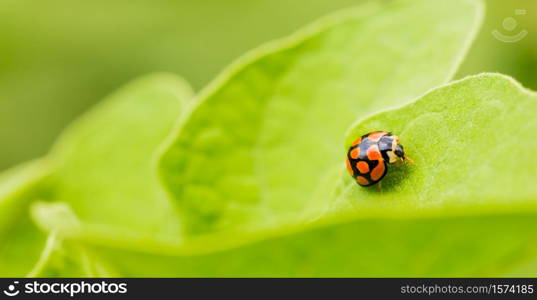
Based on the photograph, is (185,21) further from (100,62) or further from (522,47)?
(522,47)

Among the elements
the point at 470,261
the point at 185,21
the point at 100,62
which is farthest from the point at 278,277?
the point at 185,21
